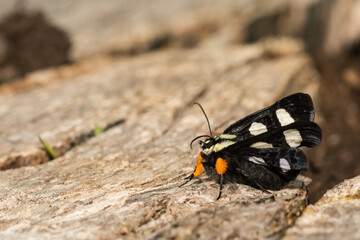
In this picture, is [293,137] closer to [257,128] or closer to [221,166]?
[257,128]

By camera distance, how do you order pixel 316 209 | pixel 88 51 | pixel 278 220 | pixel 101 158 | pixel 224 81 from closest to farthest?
pixel 278 220, pixel 316 209, pixel 101 158, pixel 224 81, pixel 88 51

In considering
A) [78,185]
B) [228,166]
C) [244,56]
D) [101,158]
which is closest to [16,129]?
[101,158]

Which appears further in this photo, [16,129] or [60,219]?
[16,129]

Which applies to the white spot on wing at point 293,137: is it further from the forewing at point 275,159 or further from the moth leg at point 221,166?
the moth leg at point 221,166

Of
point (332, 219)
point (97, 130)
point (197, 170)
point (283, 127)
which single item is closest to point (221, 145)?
point (197, 170)

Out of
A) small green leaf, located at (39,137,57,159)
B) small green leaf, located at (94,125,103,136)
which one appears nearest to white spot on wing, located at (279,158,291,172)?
small green leaf, located at (94,125,103,136)

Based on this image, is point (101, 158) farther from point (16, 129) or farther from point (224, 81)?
point (224, 81)

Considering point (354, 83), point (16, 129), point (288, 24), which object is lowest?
point (354, 83)
